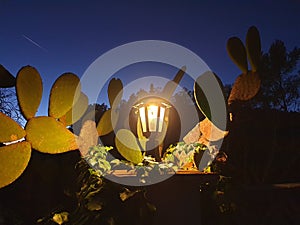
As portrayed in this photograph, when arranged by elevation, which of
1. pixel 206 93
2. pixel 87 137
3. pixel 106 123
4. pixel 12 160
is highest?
pixel 206 93

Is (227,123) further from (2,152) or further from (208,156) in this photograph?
(2,152)

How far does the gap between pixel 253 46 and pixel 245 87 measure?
0.39m

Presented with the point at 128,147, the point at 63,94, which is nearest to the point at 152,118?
the point at 128,147

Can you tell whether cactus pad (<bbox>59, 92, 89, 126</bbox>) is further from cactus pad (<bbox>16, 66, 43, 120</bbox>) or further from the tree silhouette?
the tree silhouette

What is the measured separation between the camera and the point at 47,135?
185 centimetres

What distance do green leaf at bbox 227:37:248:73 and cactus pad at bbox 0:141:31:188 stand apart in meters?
1.80

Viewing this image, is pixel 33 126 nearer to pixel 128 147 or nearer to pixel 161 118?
pixel 128 147

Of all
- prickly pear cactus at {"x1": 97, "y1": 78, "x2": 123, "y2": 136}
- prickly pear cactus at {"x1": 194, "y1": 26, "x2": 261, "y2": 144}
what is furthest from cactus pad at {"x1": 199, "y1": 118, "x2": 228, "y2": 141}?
prickly pear cactus at {"x1": 97, "y1": 78, "x2": 123, "y2": 136}

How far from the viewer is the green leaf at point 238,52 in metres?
2.33

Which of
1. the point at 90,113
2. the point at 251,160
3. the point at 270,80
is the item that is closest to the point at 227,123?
the point at 90,113

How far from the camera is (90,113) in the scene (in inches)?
91.2

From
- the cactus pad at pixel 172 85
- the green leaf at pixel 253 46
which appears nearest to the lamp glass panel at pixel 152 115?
the cactus pad at pixel 172 85

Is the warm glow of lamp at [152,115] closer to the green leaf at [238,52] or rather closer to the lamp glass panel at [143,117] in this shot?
the lamp glass panel at [143,117]

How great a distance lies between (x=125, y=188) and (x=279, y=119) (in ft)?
9.65
